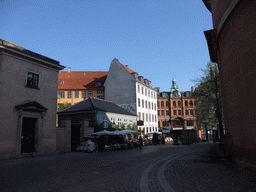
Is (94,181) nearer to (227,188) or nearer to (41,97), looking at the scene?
(227,188)

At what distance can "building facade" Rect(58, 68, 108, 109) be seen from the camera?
5338 centimetres

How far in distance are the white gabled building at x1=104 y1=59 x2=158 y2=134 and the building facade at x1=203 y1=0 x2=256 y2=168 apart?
35066 mm

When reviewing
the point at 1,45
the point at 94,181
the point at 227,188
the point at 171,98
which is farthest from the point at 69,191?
the point at 171,98

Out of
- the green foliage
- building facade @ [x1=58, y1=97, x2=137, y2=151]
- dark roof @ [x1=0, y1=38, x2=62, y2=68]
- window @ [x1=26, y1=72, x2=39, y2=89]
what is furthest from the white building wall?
window @ [x1=26, y1=72, x2=39, y2=89]

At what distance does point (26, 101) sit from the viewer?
59.2 ft

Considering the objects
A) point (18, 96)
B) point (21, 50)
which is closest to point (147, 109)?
point (18, 96)

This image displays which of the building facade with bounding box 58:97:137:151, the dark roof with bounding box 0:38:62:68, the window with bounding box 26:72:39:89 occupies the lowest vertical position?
the building facade with bounding box 58:97:137:151

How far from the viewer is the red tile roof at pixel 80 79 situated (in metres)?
54.7

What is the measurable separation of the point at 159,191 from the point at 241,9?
807 cm

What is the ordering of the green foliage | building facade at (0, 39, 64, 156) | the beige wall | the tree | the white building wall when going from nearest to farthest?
the beige wall < building facade at (0, 39, 64, 156) < the tree < the white building wall < the green foliage

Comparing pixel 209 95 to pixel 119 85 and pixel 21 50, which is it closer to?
pixel 119 85

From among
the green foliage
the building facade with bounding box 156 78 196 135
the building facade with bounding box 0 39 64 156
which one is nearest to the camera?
the building facade with bounding box 0 39 64 156

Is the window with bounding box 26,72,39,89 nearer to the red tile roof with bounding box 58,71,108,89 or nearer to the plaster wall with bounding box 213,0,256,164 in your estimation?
the plaster wall with bounding box 213,0,256,164

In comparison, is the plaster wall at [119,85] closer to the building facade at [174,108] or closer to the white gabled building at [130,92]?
the white gabled building at [130,92]
